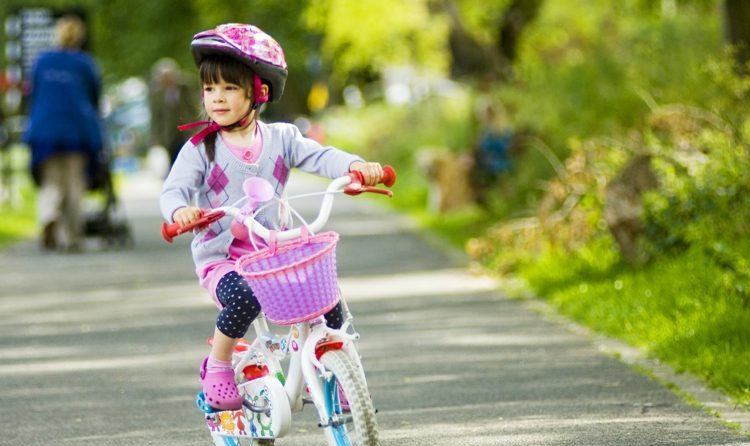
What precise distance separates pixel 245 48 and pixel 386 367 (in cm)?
355

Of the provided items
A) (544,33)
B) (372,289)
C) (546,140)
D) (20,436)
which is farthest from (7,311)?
(544,33)

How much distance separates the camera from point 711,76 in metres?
14.2

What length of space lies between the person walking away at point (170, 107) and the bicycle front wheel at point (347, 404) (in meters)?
14.4

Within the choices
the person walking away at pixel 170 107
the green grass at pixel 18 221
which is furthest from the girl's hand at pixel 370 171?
the person walking away at pixel 170 107

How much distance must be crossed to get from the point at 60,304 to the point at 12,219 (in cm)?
1044

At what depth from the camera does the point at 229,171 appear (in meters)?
6.25

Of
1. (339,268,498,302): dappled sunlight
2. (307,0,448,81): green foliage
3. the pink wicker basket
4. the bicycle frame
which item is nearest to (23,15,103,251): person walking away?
(339,268,498,302): dappled sunlight

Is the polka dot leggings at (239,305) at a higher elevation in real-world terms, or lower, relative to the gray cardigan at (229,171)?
lower

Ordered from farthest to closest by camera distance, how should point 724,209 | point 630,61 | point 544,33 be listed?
point 544,33 < point 630,61 < point 724,209

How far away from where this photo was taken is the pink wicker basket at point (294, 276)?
5578 mm

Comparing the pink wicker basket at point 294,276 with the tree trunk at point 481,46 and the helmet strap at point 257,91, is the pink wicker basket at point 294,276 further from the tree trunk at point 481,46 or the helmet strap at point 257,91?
the tree trunk at point 481,46

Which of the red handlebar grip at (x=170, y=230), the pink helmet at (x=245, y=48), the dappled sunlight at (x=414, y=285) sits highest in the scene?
the pink helmet at (x=245, y=48)

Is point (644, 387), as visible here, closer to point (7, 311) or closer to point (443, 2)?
point (7, 311)

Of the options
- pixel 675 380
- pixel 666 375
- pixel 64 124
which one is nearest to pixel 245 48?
pixel 675 380
